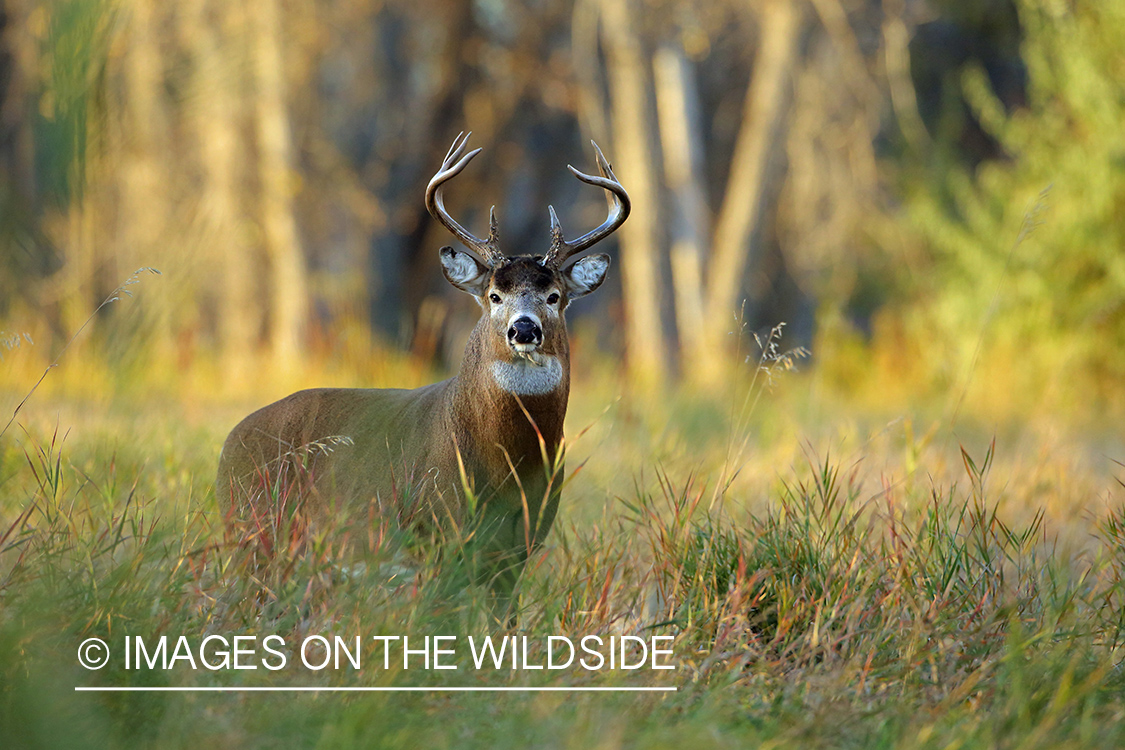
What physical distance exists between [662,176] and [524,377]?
8.95 m

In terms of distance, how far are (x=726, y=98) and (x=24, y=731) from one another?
17.2m

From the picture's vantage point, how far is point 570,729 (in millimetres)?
2793

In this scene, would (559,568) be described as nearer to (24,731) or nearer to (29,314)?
(24,731)

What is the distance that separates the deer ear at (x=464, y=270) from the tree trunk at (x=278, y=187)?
26.3 ft

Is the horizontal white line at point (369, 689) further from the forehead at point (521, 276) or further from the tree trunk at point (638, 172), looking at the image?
the tree trunk at point (638, 172)

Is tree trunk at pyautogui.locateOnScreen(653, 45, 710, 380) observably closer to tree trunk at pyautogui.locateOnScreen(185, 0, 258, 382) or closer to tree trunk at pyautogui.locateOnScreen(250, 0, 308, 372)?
tree trunk at pyautogui.locateOnScreen(250, 0, 308, 372)

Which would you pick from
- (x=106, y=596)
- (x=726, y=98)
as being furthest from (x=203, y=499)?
(x=726, y=98)

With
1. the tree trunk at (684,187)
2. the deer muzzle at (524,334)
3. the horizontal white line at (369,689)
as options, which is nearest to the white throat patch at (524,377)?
the deer muzzle at (524,334)

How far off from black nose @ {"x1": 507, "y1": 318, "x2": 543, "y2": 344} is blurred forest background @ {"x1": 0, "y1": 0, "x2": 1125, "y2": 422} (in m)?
4.25

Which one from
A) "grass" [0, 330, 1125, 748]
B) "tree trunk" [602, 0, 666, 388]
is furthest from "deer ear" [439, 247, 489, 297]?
"tree trunk" [602, 0, 666, 388]

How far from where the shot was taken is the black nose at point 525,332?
391 centimetres

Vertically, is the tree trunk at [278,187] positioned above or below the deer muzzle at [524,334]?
above

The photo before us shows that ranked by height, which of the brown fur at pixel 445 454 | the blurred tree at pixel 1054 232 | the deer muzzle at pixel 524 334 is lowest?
the brown fur at pixel 445 454

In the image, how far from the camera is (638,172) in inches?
490
